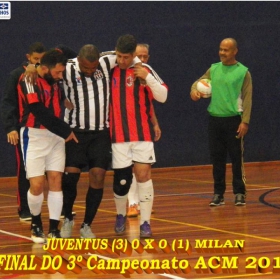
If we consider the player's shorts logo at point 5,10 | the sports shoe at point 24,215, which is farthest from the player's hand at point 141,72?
the player's shorts logo at point 5,10

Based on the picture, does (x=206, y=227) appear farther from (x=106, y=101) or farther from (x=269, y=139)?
(x=269, y=139)

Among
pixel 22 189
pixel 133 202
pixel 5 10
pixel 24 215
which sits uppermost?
pixel 5 10

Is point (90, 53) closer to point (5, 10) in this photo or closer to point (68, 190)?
point (68, 190)

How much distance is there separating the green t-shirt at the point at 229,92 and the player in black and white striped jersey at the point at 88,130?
2.56 metres

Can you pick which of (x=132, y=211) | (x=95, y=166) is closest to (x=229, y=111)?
(x=132, y=211)

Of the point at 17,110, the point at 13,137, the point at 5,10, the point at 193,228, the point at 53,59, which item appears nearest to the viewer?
the point at 53,59

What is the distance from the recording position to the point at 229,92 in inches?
380

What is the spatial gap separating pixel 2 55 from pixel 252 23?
4385 millimetres

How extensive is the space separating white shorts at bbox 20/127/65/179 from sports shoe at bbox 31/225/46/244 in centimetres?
49

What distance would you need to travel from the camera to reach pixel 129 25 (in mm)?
14094

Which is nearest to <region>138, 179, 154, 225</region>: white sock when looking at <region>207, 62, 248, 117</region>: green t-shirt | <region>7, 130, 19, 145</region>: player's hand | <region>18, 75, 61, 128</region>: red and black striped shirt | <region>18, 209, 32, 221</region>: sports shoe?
<region>18, 75, 61, 128</region>: red and black striped shirt

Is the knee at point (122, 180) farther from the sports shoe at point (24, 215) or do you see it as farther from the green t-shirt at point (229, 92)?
the green t-shirt at point (229, 92)

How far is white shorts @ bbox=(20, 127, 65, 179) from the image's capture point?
716 cm

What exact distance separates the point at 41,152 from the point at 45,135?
Result: 150 mm
